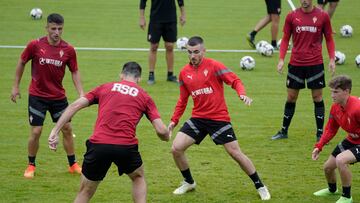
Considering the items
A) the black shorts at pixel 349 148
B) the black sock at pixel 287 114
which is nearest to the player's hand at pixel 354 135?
the black shorts at pixel 349 148

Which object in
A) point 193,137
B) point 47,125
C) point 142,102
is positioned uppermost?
point 142,102

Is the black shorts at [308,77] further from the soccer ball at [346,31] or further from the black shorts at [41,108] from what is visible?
the soccer ball at [346,31]

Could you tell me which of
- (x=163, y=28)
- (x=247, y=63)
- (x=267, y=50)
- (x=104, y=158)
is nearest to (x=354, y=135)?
(x=104, y=158)

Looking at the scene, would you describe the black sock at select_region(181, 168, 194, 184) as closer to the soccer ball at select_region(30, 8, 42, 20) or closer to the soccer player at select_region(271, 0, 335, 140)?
the soccer player at select_region(271, 0, 335, 140)

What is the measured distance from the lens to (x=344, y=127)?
10.3m

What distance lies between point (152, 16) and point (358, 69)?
19.5ft

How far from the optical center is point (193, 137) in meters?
10.9

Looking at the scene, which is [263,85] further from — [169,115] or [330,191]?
[330,191]

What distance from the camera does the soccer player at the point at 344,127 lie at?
10.1 meters

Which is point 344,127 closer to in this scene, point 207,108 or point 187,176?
point 207,108

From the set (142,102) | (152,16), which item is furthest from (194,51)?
(152,16)

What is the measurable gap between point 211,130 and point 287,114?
3.66 metres

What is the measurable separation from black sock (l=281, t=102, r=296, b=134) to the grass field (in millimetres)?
275

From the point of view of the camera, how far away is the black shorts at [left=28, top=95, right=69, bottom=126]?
38.5 feet
